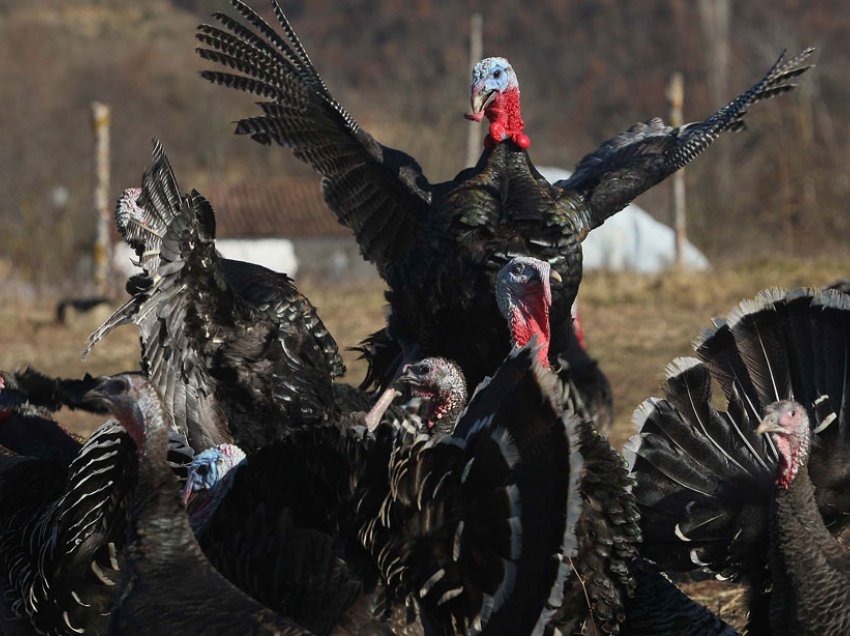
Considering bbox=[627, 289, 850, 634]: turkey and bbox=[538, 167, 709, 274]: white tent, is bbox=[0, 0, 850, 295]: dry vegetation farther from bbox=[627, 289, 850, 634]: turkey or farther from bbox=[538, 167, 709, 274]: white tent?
bbox=[627, 289, 850, 634]: turkey

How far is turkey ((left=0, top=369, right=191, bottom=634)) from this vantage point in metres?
3.65

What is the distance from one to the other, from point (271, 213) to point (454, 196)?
3117 centimetres

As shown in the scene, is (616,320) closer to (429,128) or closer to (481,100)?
(481,100)

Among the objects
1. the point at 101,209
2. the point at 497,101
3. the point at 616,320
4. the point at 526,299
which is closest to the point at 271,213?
the point at 101,209

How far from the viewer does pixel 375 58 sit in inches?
1654

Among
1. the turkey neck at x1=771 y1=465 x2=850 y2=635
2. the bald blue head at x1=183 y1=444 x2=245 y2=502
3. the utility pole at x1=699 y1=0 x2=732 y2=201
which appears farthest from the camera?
the utility pole at x1=699 y1=0 x2=732 y2=201

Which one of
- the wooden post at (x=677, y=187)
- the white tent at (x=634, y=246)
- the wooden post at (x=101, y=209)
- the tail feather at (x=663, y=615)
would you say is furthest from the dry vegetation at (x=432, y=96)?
the tail feather at (x=663, y=615)

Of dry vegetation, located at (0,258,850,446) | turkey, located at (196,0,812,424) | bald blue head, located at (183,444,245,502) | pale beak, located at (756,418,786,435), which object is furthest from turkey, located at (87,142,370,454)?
dry vegetation, located at (0,258,850,446)

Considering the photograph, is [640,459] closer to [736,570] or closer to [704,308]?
[736,570]

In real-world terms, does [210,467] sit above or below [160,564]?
above

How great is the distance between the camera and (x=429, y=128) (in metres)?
26.0

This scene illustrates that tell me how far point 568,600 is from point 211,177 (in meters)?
24.3

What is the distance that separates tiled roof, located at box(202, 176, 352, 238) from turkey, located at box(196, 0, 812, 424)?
29.1m

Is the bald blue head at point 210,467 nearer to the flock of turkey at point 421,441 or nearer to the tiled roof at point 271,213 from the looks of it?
the flock of turkey at point 421,441
